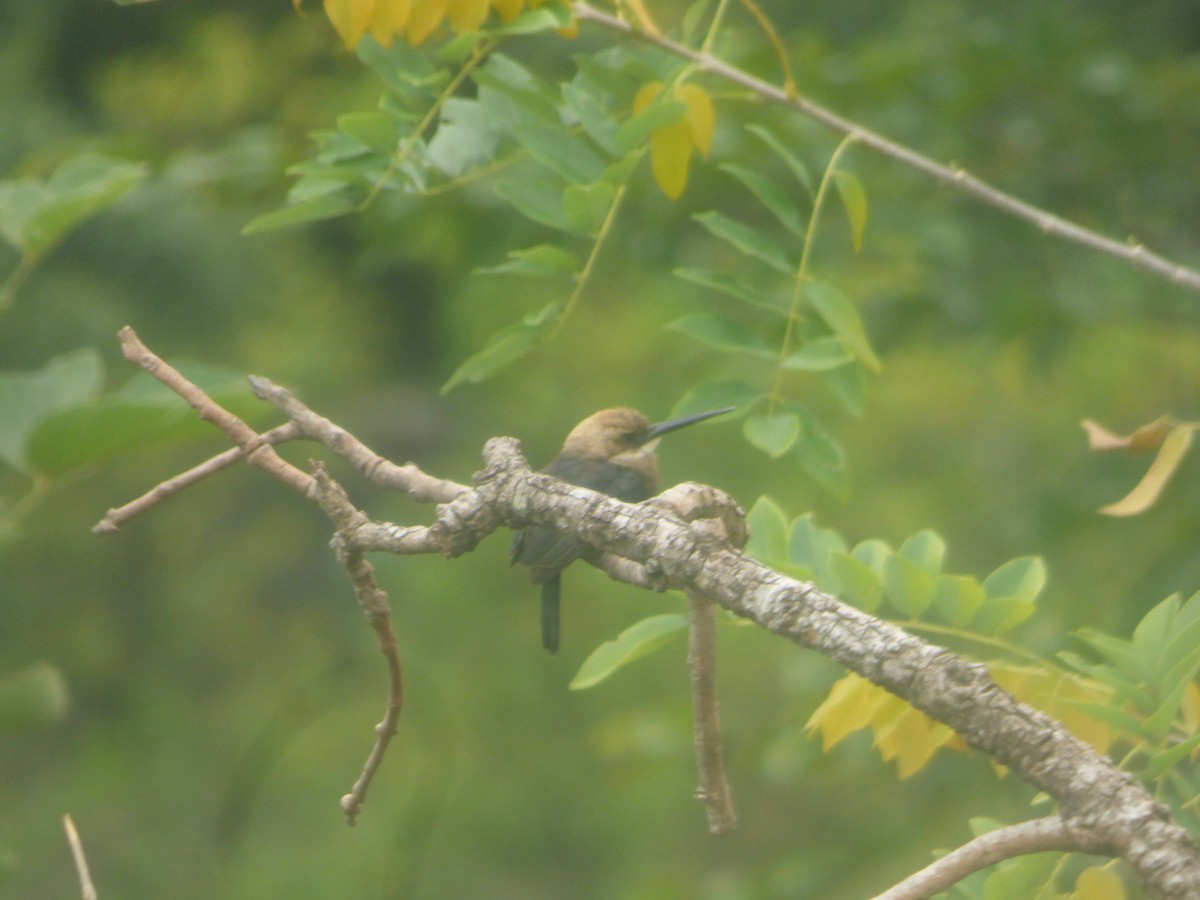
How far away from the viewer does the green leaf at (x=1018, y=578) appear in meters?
1.64

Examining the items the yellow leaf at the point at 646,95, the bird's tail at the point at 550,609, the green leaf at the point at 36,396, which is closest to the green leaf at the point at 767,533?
the yellow leaf at the point at 646,95

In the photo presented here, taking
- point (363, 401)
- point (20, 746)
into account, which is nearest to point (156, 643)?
point (20, 746)

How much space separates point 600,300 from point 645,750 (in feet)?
13.1

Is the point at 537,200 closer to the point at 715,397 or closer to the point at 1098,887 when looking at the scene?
the point at 715,397

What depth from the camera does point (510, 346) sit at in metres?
1.83

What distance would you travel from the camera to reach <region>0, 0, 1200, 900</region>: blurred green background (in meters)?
3.47

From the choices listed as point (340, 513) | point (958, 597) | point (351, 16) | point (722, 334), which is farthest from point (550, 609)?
point (340, 513)

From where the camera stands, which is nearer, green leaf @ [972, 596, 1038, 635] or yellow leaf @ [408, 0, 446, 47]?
green leaf @ [972, 596, 1038, 635]

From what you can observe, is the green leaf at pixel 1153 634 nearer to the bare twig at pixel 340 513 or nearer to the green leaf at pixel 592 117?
the bare twig at pixel 340 513

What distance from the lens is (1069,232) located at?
2021 mm

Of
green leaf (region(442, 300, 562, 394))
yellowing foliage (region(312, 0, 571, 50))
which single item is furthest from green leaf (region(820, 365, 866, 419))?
yellowing foliage (region(312, 0, 571, 50))

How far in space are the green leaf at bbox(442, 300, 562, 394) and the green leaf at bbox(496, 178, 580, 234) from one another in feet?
0.44

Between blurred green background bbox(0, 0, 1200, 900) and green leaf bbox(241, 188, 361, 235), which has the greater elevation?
green leaf bbox(241, 188, 361, 235)

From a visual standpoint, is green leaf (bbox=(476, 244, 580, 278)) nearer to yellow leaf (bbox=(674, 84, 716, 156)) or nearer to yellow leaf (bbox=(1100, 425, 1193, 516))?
yellow leaf (bbox=(674, 84, 716, 156))
